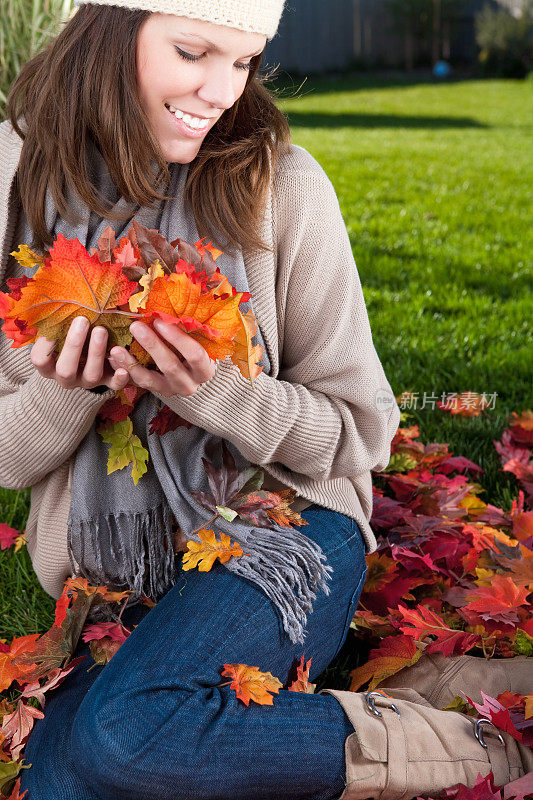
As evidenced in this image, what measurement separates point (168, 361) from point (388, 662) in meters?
0.89

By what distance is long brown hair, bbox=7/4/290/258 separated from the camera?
5.21 ft

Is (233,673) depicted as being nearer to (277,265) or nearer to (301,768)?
(301,768)

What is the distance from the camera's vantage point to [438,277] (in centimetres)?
404

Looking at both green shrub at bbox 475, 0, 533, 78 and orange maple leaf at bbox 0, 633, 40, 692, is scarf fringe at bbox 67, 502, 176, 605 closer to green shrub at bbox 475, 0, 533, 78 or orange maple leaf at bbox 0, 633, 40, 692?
orange maple leaf at bbox 0, 633, 40, 692

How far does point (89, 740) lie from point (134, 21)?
1255 millimetres

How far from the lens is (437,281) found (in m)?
4.00

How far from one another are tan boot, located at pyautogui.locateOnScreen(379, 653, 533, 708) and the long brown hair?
96 cm

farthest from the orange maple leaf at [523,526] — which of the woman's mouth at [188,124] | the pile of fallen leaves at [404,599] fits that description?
the woman's mouth at [188,124]

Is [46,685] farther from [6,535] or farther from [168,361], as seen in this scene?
[168,361]

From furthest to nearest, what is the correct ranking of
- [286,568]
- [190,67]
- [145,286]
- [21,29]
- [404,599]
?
[21,29] → [404,599] → [286,568] → [190,67] → [145,286]

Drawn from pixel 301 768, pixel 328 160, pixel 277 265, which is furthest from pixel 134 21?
pixel 328 160

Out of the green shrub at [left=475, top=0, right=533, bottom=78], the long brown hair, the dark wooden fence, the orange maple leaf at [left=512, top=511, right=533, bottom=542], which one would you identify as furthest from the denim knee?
the green shrub at [left=475, top=0, right=533, bottom=78]

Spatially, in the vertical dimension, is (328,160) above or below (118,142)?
below

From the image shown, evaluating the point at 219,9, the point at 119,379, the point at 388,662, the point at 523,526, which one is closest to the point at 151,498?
the point at 119,379
